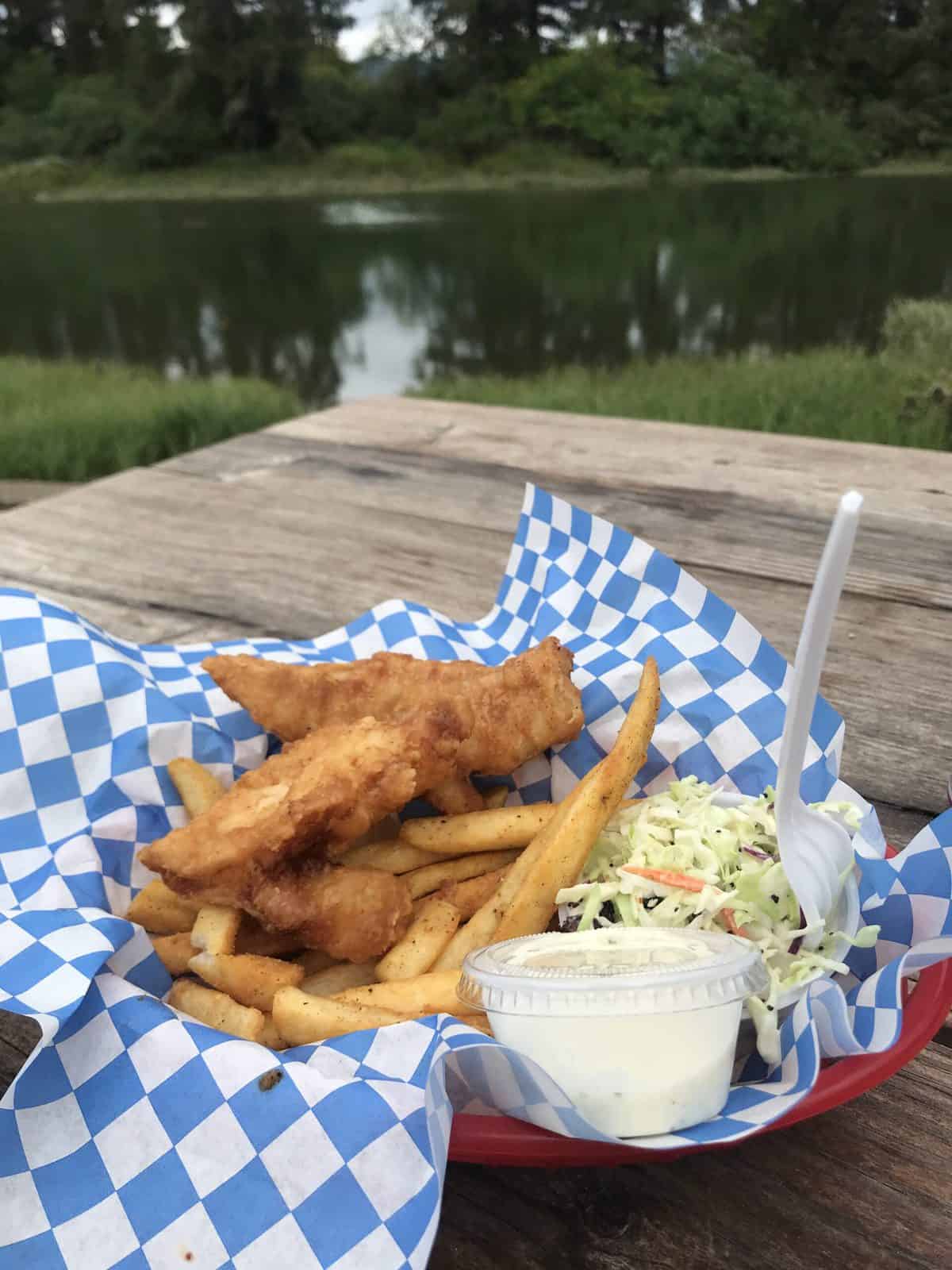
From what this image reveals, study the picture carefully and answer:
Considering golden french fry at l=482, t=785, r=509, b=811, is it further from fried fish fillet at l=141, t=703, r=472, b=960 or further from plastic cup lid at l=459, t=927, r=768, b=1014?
plastic cup lid at l=459, t=927, r=768, b=1014

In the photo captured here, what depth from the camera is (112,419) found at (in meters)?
6.35

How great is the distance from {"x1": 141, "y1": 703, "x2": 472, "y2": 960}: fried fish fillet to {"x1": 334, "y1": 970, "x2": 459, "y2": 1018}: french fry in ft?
0.31

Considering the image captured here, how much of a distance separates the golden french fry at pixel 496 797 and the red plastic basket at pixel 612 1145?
1.88ft

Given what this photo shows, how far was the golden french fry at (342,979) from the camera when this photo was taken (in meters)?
1.16

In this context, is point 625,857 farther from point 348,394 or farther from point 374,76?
point 374,76

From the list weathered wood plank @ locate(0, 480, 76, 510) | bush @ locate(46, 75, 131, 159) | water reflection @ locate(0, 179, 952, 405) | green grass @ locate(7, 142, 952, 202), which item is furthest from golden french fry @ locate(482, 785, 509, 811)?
bush @ locate(46, 75, 131, 159)

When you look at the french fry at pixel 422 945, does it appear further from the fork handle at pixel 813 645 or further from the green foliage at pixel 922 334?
the green foliage at pixel 922 334

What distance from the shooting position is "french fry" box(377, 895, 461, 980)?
1.12m

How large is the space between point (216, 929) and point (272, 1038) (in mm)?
146

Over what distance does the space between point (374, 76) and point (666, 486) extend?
30597mm

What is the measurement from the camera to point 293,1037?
→ 99 cm

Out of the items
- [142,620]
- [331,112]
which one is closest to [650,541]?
[142,620]

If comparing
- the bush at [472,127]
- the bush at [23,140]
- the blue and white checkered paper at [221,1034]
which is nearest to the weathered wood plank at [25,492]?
the blue and white checkered paper at [221,1034]

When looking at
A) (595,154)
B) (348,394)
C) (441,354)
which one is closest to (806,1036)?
(348,394)
